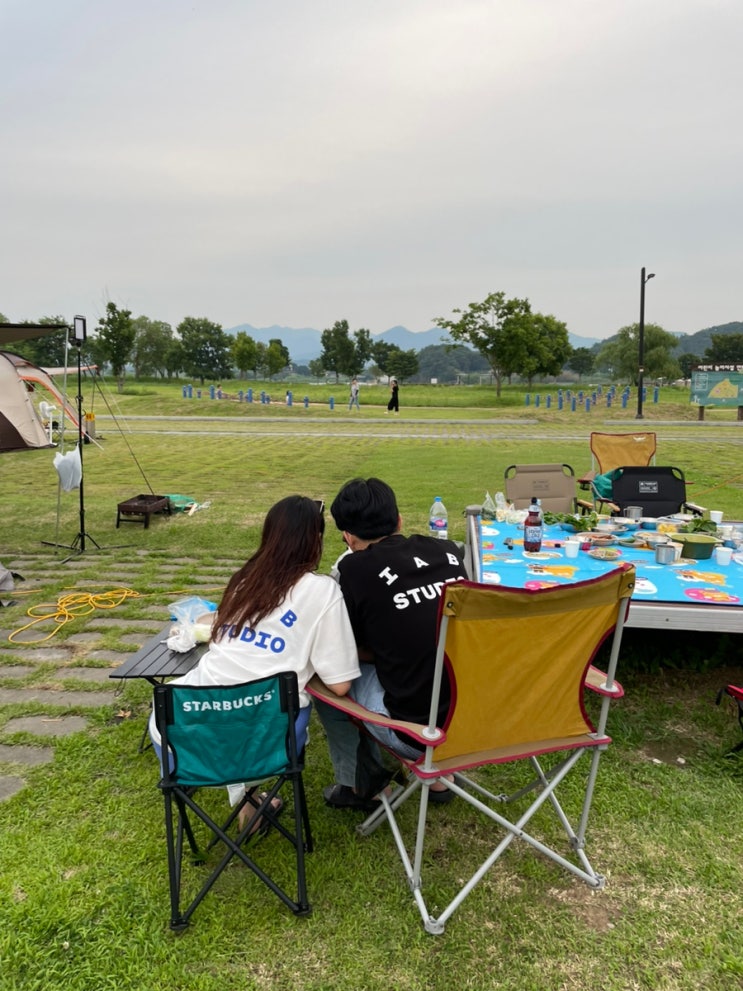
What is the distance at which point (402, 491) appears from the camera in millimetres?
9859

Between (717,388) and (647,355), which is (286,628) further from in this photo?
(647,355)

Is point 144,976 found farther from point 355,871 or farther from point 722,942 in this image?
point 722,942

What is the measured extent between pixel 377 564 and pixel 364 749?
2.66 ft

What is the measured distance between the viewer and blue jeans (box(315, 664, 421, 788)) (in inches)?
92.8

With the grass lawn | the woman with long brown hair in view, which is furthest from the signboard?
the woman with long brown hair

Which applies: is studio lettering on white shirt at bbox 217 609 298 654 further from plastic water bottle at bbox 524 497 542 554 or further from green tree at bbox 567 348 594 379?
green tree at bbox 567 348 594 379

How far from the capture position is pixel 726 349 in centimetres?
8881

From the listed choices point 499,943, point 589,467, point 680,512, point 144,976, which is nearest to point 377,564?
point 499,943

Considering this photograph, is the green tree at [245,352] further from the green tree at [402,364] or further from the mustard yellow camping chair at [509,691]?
the mustard yellow camping chair at [509,691]

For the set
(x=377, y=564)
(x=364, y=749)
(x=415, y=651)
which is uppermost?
(x=377, y=564)

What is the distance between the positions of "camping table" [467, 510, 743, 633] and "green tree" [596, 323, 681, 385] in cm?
6861

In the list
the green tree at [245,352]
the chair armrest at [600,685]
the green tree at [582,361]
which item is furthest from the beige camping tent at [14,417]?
the green tree at [582,361]

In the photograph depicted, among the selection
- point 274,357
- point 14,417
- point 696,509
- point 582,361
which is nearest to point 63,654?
point 14,417

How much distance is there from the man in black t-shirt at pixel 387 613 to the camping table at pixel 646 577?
4.33 ft
